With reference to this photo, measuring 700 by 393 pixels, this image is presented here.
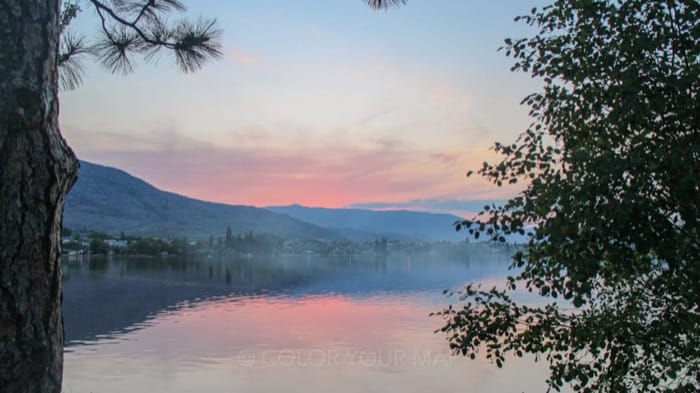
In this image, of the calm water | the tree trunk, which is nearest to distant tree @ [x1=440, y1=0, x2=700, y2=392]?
the tree trunk

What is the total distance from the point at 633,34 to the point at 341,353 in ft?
87.0

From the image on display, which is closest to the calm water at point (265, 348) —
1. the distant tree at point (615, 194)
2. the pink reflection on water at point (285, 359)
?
the pink reflection on water at point (285, 359)

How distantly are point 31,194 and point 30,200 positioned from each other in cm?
3

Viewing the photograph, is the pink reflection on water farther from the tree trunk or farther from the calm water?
the tree trunk

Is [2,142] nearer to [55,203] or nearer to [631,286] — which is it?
[55,203]

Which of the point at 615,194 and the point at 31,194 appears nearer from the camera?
the point at 31,194

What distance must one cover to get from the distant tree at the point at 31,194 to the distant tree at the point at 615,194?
372 cm

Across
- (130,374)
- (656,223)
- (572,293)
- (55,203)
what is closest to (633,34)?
(656,223)

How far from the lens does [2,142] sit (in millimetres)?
3092

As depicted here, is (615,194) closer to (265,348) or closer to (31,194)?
(31,194)

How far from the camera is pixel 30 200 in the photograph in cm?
311

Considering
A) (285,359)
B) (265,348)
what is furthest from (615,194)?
(265,348)

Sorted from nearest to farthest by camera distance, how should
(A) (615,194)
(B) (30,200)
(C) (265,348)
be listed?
1. (B) (30,200)
2. (A) (615,194)
3. (C) (265,348)

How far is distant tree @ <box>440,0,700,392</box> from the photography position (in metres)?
4.47
